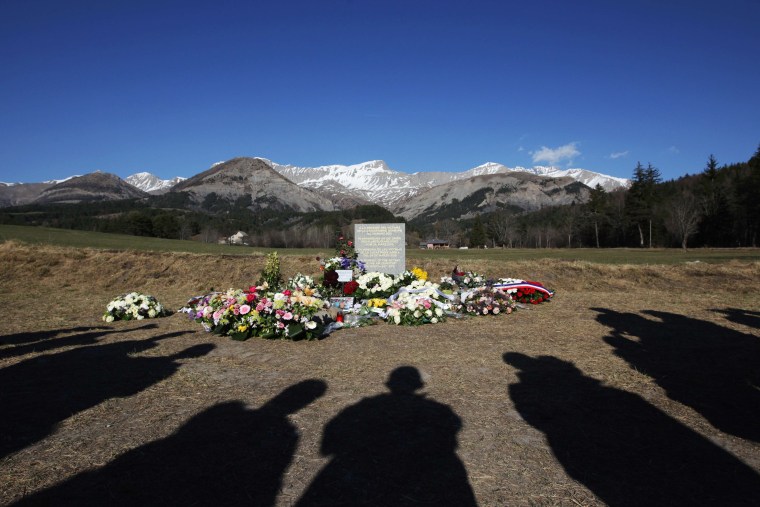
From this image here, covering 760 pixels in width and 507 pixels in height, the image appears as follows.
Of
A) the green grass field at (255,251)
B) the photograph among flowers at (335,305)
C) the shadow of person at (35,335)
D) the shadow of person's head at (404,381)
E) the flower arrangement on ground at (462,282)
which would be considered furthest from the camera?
the green grass field at (255,251)

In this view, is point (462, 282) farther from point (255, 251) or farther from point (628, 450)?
point (255, 251)

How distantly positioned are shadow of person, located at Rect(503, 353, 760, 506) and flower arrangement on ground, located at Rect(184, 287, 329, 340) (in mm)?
4653

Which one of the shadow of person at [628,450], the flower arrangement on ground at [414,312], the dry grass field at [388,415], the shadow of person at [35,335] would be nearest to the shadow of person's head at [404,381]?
the dry grass field at [388,415]

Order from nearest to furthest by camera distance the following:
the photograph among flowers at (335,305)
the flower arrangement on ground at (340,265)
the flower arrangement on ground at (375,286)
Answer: the photograph among flowers at (335,305), the flower arrangement on ground at (375,286), the flower arrangement on ground at (340,265)

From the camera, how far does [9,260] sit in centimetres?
1948

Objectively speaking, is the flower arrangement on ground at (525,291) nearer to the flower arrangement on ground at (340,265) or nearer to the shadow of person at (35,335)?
the flower arrangement on ground at (340,265)

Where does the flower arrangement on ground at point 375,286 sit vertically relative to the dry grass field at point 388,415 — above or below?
above

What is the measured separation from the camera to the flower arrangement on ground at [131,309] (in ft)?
37.8

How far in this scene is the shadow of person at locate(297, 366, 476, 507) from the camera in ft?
11.3

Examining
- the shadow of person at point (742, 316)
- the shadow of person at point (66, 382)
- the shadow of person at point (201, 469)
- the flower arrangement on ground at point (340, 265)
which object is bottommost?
the shadow of person at point (742, 316)

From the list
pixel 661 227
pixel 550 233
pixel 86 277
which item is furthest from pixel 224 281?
pixel 550 233

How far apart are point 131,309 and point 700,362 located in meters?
13.0

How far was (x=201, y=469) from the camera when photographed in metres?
3.81

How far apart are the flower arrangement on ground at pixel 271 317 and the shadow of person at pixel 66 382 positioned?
0.91 metres
